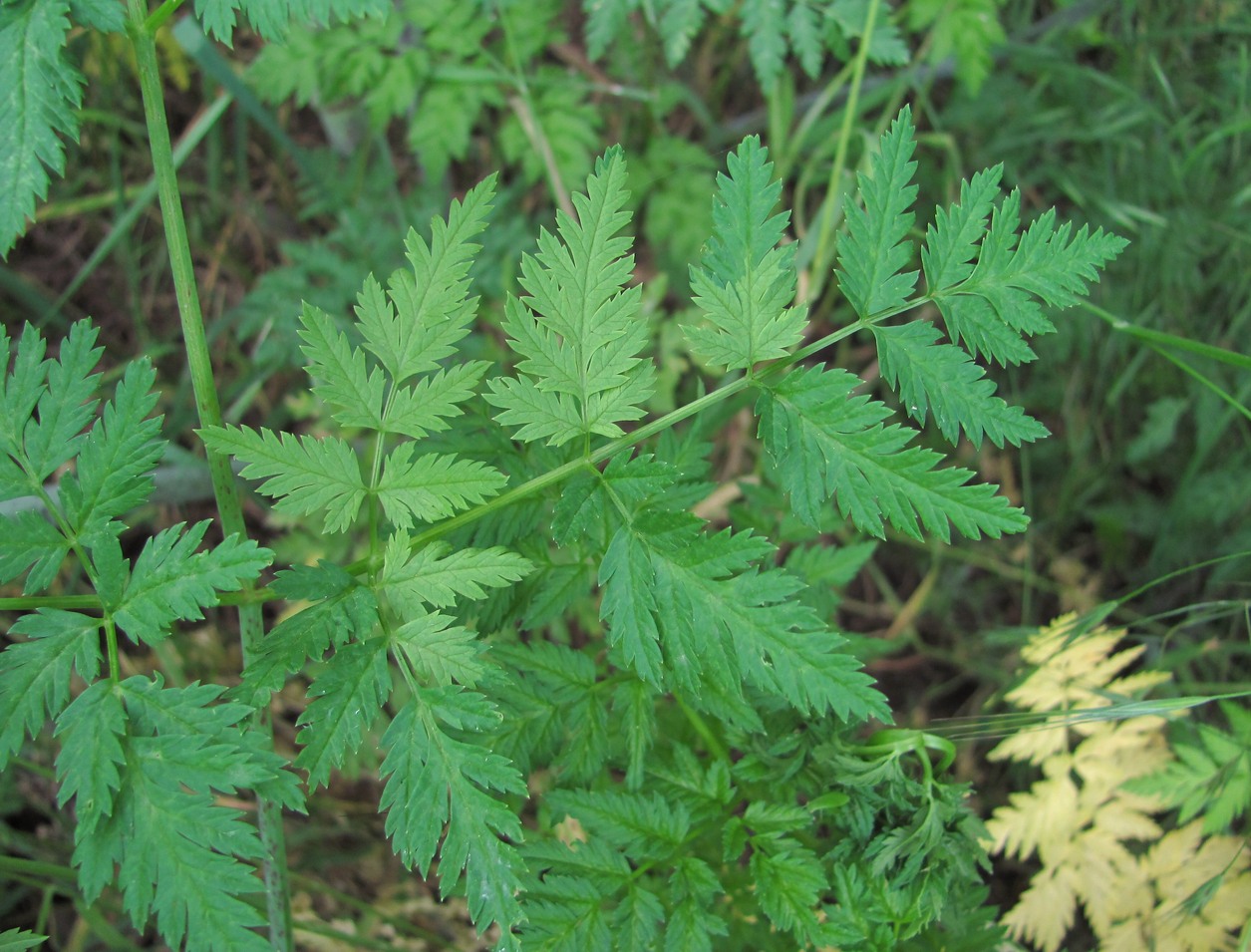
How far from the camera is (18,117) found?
1.59 m

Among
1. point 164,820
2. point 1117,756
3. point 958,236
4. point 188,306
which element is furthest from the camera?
point 1117,756

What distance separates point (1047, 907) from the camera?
7.16ft

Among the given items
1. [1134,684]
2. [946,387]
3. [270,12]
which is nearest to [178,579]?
[270,12]

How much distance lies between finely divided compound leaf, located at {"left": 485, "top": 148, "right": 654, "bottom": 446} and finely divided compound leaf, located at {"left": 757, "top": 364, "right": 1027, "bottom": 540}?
0.80 feet

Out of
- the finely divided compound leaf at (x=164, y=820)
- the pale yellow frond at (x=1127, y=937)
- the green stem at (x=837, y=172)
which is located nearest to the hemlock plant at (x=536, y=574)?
the finely divided compound leaf at (x=164, y=820)

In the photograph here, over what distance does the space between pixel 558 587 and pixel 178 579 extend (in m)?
0.64

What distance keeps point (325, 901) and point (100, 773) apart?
1750 mm

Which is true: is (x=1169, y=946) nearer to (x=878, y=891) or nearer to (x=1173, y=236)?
(x=878, y=891)

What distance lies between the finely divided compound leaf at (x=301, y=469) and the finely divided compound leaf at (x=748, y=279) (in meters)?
0.61

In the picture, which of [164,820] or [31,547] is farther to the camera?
[31,547]

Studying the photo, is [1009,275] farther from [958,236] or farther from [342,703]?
[342,703]

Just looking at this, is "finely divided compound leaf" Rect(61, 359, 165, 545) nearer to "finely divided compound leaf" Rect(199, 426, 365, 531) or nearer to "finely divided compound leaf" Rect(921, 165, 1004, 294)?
"finely divided compound leaf" Rect(199, 426, 365, 531)

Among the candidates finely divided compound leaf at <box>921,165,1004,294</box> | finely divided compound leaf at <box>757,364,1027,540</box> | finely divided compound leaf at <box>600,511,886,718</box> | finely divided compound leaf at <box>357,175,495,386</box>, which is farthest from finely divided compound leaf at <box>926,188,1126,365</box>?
finely divided compound leaf at <box>357,175,495,386</box>

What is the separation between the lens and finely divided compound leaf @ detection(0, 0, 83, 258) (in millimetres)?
1574
